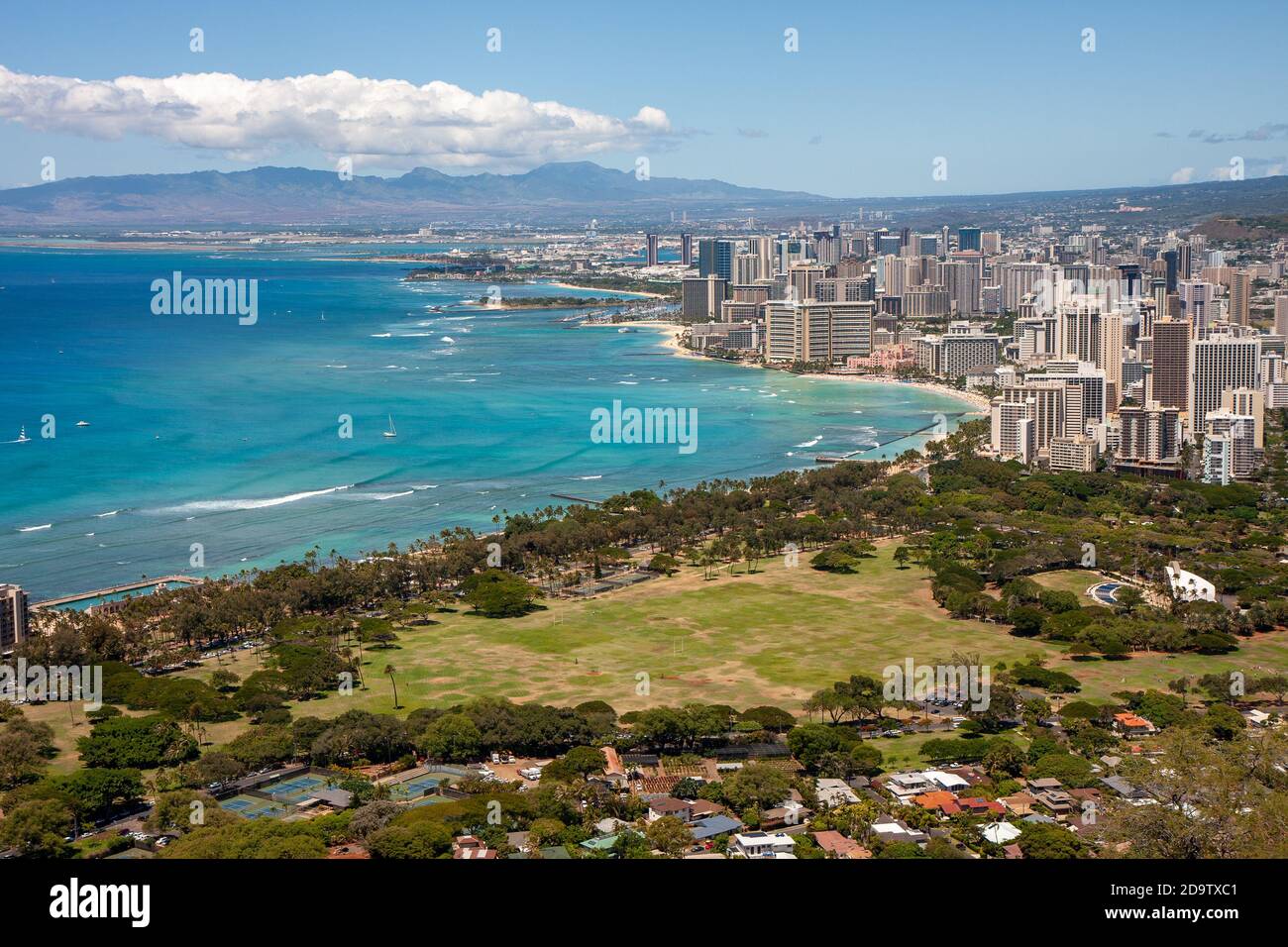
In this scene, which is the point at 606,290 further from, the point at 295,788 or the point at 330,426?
the point at 295,788

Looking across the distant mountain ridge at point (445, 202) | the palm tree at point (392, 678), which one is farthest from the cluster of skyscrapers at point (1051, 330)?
the distant mountain ridge at point (445, 202)

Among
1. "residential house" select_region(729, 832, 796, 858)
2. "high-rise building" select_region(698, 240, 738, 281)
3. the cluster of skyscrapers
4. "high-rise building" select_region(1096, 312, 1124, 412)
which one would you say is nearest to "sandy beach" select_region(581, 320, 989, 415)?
the cluster of skyscrapers

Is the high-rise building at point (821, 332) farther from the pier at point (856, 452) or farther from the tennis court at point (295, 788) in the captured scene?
the tennis court at point (295, 788)

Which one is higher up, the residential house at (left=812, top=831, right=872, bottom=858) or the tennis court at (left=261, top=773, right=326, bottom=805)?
the residential house at (left=812, top=831, right=872, bottom=858)

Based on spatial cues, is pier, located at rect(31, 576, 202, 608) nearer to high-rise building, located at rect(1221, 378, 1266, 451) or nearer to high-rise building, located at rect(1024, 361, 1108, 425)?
high-rise building, located at rect(1024, 361, 1108, 425)

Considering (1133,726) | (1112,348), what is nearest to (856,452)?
(1112,348)

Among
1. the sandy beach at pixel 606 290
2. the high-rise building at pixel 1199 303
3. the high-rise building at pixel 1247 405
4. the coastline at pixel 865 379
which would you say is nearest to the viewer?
the high-rise building at pixel 1247 405
